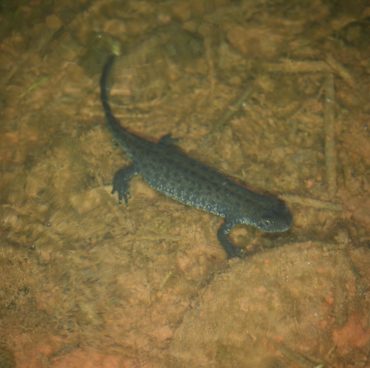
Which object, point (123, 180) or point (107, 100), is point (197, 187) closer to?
point (123, 180)

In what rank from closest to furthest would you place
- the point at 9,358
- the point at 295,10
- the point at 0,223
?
the point at 9,358 → the point at 0,223 → the point at 295,10

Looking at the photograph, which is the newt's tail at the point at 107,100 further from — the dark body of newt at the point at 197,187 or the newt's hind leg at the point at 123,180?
the newt's hind leg at the point at 123,180

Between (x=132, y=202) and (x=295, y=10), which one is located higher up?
(x=295, y=10)

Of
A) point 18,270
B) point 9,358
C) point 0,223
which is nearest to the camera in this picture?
point 9,358

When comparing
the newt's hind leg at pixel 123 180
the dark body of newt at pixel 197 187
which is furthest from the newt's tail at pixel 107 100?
the newt's hind leg at pixel 123 180

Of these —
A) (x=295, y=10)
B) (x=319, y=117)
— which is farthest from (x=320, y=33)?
(x=319, y=117)

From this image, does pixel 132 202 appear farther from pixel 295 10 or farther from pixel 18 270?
pixel 295 10

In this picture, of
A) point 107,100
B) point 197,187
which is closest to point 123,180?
point 197,187

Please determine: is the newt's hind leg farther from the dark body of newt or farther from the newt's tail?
the newt's tail
